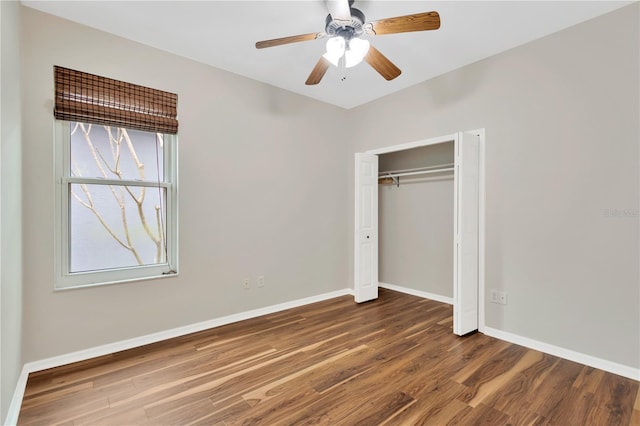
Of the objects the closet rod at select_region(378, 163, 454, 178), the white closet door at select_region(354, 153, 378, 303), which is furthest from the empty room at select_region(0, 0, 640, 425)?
the closet rod at select_region(378, 163, 454, 178)

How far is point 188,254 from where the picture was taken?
10.3ft

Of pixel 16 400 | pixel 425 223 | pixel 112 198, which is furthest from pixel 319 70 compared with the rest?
pixel 16 400

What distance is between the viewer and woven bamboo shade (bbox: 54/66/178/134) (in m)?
2.49

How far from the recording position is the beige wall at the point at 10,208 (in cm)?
164

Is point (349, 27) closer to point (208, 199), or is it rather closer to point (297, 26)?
point (297, 26)

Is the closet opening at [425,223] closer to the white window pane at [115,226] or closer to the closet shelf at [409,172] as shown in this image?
the closet shelf at [409,172]

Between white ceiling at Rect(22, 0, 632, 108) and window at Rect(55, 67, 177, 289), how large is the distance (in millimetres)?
536

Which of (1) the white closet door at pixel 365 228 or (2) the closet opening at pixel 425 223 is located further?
(1) the white closet door at pixel 365 228

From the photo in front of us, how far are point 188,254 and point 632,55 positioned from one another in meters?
4.13

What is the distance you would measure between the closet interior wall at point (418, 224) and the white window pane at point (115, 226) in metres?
3.19

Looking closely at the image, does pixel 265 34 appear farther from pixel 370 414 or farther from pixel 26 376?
pixel 26 376

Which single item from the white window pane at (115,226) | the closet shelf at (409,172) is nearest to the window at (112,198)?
the white window pane at (115,226)

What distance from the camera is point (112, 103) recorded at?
2689mm

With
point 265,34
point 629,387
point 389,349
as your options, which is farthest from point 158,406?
point 629,387
